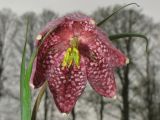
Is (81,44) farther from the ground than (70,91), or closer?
farther from the ground

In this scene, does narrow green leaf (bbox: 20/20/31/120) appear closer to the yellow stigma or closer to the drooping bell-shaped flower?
the drooping bell-shaped flower

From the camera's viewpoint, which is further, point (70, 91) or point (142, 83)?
point (142, 83)

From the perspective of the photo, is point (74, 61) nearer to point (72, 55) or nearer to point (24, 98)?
point (72, 55)

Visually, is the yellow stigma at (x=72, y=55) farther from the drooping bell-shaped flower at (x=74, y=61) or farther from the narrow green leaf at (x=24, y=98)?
the narrow green leaf at (x=24, y=98)

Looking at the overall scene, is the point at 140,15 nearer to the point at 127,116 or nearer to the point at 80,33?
the point at 127,116

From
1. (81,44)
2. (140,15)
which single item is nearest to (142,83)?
(140,15)

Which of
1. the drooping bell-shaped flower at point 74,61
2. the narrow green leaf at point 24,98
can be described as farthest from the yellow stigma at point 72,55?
the narrow green leaf at point 24,98

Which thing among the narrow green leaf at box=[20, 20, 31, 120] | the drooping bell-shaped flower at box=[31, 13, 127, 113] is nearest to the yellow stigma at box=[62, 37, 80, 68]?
the drooping bell-shaped flower at box=[31, 13, 127, 113]
